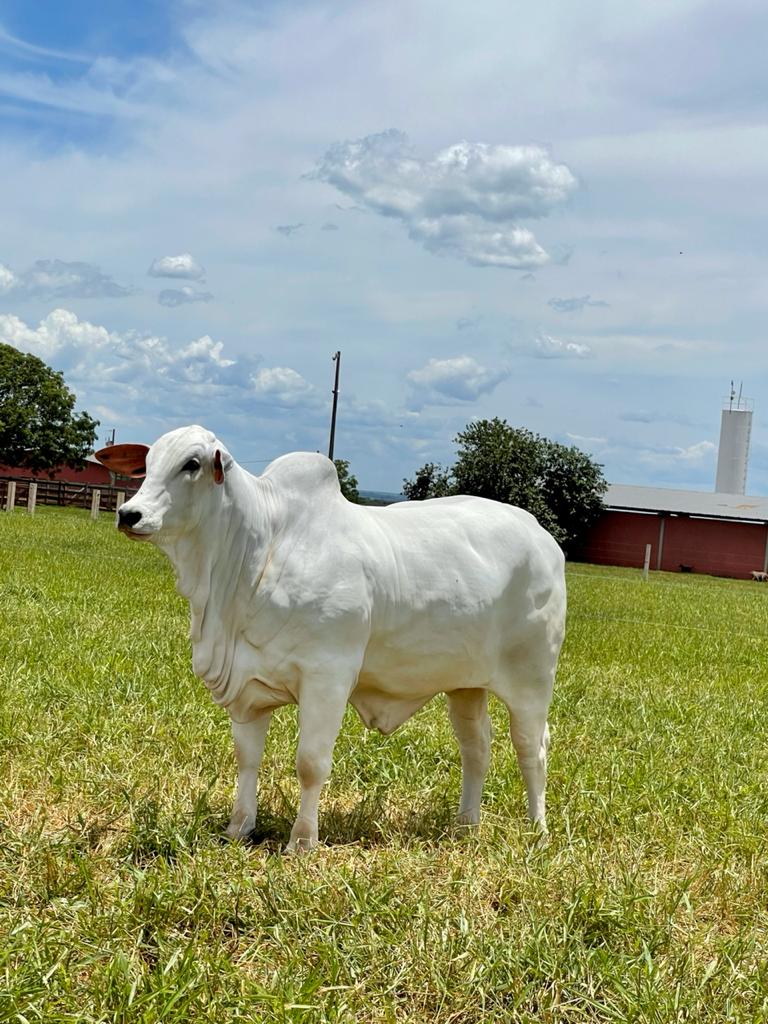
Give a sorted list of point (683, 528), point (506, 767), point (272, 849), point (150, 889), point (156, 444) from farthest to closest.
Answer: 1. point (683, 528)
2. point (506, 767)
3. point (272, 849)
4. point (156, 444)
5. point (150, 889)

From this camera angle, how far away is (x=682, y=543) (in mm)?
47906

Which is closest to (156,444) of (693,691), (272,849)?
(272,849)

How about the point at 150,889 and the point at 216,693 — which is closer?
the point at 150,889

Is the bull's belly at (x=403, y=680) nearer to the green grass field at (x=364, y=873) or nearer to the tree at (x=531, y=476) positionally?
the green grass field at (x=364, y=873)

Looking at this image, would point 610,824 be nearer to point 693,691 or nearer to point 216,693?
point 216,693

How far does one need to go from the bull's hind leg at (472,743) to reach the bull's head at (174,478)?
1704 mm

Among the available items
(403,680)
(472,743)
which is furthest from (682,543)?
(403,680)

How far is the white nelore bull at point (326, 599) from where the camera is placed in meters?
4.49

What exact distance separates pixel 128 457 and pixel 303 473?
747 millimetres

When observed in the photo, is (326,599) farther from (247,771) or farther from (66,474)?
(66,474)

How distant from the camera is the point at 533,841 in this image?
512 centimetres

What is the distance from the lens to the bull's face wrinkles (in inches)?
167

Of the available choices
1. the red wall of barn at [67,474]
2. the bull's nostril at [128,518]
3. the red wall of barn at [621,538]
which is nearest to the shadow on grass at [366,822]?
the bull's nostril at [128,518]

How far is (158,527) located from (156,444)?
1.15 ft
